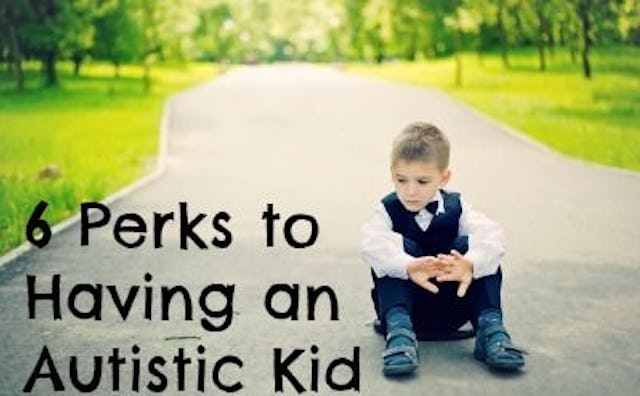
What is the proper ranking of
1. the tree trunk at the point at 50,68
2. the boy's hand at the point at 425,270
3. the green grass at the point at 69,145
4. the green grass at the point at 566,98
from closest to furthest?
the boy's hand at the point at 425,270
the green grass at the point at 69,145
the green grass at the point at 566,98
the tree trunk at the point at 50,68

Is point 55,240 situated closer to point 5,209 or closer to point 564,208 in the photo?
point 5,209

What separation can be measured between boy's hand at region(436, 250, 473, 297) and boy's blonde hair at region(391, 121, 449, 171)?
1.60ft

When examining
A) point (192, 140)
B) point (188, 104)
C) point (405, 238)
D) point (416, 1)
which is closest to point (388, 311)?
point (405, 238)

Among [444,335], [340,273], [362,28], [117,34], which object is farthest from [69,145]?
[362,28]

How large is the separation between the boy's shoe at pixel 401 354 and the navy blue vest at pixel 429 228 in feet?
1.52

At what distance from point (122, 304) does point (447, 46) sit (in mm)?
62746

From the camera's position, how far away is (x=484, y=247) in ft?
15.2

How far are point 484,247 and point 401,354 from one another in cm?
70

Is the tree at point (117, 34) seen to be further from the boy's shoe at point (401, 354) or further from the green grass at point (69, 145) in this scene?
A: the boy's shoe at point (401, 354)

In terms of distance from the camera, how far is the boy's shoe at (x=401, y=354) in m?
4.54

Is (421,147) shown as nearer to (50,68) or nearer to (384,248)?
(384,248)

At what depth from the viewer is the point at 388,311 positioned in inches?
186

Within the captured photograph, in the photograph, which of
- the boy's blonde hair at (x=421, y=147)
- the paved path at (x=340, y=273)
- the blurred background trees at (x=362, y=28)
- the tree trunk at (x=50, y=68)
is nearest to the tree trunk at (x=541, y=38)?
the blurred background trees at (x=362, y=28)

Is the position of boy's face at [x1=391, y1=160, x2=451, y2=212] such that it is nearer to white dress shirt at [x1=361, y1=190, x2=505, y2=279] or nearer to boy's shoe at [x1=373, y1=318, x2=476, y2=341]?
white dress shirt at [x1=361, y1=190, x2=505, y2=279]
